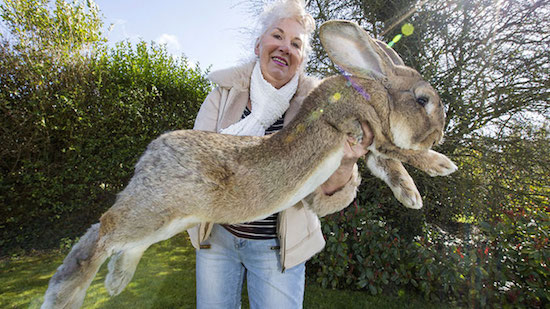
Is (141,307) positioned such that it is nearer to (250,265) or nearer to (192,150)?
(250,265)

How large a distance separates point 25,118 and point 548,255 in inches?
277

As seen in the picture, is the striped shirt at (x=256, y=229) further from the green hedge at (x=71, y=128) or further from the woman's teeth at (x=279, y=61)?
the green hedge at (x=71, y=128)

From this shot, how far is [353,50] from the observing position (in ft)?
5.13

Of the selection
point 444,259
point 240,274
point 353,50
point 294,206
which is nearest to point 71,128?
point 240,274

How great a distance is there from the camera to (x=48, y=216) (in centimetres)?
543

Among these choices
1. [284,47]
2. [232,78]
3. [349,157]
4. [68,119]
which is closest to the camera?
[349,157]

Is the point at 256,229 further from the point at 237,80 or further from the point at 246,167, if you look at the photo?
the point at 237,80

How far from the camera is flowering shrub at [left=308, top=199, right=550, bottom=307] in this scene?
3.13 meters

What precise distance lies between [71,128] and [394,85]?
17.3 feet

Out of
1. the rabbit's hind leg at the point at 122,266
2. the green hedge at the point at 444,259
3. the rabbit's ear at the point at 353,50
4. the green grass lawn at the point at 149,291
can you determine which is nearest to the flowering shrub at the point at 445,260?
the green hedge at the point at 444,259

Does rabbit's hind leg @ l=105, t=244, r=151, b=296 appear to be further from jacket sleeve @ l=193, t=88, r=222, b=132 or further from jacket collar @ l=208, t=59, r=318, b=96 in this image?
jacket collar @ l=208, t=59, r=318, b=96

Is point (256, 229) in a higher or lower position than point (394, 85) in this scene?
lower

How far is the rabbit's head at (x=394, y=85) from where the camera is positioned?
150cm

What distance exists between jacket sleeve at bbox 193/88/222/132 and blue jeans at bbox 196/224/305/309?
672mm
